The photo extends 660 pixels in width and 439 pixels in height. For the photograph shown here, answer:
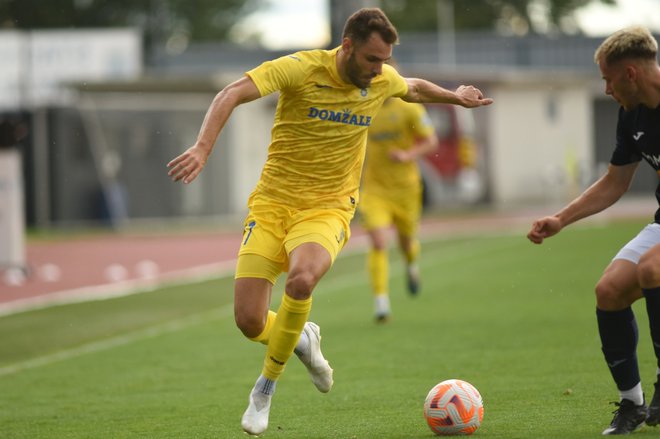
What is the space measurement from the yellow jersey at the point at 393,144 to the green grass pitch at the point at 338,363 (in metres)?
1.43

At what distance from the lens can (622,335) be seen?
6.64 metres

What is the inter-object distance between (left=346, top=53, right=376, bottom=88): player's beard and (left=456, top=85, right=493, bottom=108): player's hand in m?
0.64

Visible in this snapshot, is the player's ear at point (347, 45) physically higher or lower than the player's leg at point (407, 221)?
higher

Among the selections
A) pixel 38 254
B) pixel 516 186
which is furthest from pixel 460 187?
pixel 38 254

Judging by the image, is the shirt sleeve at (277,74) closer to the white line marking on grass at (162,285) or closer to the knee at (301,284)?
the knee at (301,284)

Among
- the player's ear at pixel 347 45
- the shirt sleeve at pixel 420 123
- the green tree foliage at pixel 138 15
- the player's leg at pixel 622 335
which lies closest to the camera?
the player's leg at pixel 622 335

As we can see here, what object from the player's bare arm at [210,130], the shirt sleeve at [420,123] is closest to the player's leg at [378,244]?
the shirt sleeve at [420,123]

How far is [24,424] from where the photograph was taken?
8055 mm

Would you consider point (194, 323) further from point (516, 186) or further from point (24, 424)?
point (516, 186)

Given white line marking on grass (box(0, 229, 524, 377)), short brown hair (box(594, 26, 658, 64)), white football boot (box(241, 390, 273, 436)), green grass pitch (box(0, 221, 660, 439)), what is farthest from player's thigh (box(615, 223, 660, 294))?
white line marking on grass (box(0, 229, 524, 377))

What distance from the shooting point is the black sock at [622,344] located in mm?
6629

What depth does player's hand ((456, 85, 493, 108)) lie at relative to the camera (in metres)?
7.74

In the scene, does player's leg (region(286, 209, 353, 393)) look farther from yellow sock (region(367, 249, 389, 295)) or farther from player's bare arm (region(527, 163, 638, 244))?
yellow sock (region(367, 249, 389, 295))

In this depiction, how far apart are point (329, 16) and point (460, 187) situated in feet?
56.2
